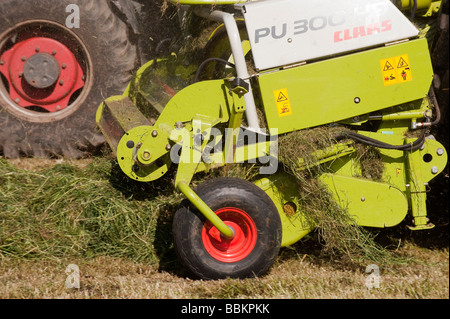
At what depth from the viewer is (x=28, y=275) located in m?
4.19

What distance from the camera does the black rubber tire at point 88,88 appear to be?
17.1ft

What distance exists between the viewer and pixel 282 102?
14.4ft

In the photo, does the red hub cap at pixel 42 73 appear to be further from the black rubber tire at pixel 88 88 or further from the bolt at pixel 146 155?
the bolt at pixel 146 155

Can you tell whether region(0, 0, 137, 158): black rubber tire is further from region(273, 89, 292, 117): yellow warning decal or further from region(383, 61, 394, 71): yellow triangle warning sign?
region(383, 61, 394, 71): yellow triangle warning sign

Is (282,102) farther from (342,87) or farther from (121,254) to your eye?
(121,254)

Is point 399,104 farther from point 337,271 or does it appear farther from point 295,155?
point 337,271

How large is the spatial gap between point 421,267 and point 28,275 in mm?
2814

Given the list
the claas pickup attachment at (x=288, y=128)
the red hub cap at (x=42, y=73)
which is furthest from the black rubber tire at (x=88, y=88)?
the claas pickup attachment at (x=288, y=128)

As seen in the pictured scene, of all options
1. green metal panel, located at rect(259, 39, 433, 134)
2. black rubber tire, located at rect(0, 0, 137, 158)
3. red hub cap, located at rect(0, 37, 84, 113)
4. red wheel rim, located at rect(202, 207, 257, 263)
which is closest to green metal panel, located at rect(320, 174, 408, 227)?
green metal panel, located at rect(259, 39, 433, 134)

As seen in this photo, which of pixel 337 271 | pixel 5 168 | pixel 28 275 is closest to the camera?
pixel 28 275

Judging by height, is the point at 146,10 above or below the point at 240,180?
above

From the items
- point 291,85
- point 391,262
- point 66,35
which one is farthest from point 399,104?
point 66,35

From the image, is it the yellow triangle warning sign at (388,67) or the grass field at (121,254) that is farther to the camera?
the yellow triangle warning sign at (388,67)

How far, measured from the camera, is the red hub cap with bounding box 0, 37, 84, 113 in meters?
5.13
